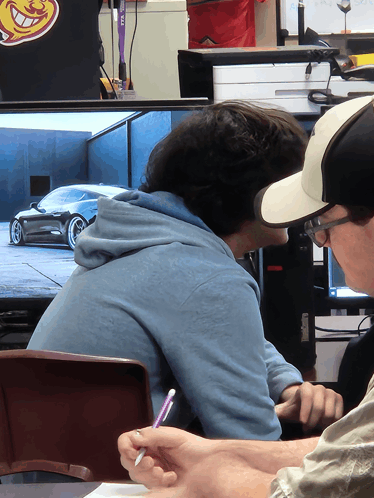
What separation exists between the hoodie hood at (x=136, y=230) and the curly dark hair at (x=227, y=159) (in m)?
0.09

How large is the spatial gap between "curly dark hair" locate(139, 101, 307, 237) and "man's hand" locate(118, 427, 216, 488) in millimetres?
505

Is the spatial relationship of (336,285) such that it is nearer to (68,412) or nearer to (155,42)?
(68,412)

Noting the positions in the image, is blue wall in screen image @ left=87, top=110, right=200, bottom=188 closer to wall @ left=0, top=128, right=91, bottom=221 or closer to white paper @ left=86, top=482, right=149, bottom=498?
wall @ left=0, top=128, right=91, bottom=221

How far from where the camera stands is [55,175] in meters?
1.91

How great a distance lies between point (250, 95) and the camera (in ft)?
6.43

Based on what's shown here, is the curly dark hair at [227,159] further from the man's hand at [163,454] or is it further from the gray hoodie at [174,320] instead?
the man's hand at [163,454]

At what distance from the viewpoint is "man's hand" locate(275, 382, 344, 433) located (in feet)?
3.91

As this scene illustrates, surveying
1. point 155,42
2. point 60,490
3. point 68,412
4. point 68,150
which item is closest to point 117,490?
point 60,490

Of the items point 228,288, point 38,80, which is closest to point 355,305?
point 228,288

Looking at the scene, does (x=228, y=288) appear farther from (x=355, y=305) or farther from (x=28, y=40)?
(x=28, y=40)

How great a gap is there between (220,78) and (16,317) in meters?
0.99

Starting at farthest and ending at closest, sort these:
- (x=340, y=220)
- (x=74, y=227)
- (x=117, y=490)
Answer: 1. (x=74, y=227)
2. (x=117, y=490)
3. (x=340, y=220)

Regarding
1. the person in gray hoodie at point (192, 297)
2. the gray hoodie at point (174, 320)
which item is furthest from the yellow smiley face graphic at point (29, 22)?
the gray hoodie at point (174, 320)

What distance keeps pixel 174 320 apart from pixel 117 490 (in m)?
0.28
